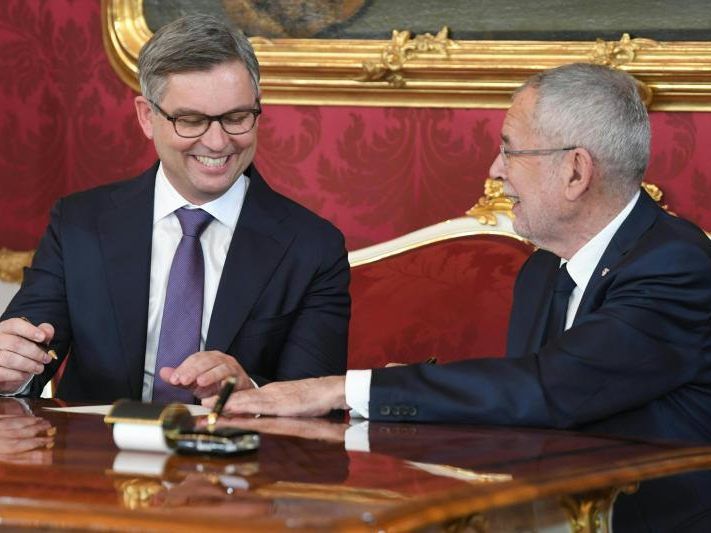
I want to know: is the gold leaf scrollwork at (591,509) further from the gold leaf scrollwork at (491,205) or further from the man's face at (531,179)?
the gold leaf scrollwork at (491,205)

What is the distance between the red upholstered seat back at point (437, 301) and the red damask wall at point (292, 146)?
1.22 feet

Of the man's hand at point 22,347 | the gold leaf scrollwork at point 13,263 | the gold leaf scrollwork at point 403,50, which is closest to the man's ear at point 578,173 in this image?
the man's hand at point 22,347

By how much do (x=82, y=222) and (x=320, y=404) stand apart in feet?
3.25

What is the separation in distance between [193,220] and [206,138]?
8.2 inches

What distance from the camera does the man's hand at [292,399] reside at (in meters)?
2.40

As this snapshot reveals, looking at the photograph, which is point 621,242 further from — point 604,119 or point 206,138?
point 206,138

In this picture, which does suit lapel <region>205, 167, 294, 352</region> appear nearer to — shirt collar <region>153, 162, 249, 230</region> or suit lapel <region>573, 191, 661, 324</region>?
shirt collar <region>153, 162, 249, 230</region>

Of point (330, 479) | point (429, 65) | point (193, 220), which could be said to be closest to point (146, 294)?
point (193, 220)

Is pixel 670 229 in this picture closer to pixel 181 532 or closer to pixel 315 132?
pixel 181 532

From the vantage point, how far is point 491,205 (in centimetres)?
396

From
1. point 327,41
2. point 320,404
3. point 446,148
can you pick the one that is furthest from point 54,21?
point 320,404

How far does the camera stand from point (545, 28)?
4.13 meters

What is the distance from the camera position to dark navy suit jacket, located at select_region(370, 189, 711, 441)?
7.98 ft

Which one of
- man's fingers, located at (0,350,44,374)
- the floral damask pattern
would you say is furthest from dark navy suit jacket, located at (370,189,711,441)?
the floral damask pattern
